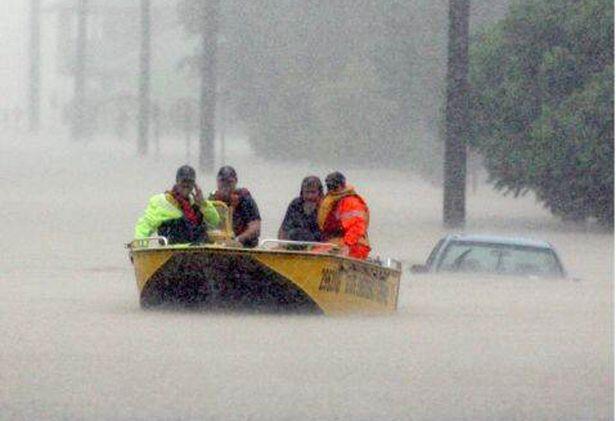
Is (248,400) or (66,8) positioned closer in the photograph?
(248,400)

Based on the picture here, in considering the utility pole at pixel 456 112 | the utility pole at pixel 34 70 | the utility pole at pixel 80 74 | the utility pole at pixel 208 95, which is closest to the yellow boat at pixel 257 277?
the utility pole at pixel 456 112

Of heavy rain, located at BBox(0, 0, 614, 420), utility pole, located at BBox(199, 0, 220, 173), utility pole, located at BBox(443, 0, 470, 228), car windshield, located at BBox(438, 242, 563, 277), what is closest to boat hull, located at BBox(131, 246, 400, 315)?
heavy rain, located at BBox(0, 0, 614, 420)

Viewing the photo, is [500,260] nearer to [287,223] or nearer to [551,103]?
[287,223]

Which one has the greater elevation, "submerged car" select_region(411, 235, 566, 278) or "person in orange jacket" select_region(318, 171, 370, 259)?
"person in orange jacket" select_region(318, 171, 370, 259)

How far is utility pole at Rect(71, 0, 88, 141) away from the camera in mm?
92281

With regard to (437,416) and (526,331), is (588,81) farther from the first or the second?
(437,416)

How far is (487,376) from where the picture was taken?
1553cm

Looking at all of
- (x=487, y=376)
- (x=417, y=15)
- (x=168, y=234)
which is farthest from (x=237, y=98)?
(x=487, y=376)

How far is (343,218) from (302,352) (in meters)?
3.60

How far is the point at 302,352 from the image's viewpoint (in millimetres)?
17125

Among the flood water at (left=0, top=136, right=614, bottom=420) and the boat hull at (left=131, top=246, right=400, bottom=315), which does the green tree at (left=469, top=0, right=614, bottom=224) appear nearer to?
the flood water at (left=0, top=136, right=614, bottom=420)

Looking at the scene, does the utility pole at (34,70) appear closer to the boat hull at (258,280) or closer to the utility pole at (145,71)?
the utility pole at (145,71)

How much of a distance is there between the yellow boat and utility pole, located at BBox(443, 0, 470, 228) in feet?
58.6

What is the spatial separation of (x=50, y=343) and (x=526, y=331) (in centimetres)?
447
